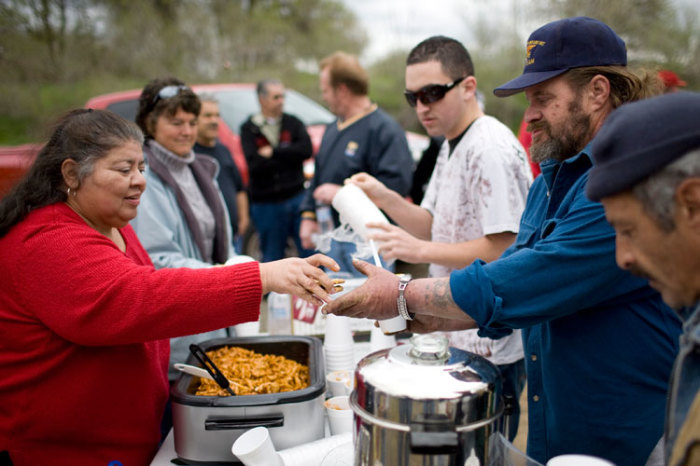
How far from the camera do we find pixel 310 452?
165 cm

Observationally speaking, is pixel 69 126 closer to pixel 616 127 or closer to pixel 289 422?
pixel 289 422

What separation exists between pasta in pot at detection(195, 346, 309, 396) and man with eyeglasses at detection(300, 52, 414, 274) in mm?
1788

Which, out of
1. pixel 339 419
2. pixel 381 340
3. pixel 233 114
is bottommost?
pixel 339 419

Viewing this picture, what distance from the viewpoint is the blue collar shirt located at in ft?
4.97

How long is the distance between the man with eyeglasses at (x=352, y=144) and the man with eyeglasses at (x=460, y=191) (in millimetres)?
1097

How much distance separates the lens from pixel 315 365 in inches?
79.4

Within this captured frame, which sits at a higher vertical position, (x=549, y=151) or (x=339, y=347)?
(x=549, y=151)

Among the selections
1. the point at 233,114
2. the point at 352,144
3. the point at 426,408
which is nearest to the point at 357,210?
the point at 426,408

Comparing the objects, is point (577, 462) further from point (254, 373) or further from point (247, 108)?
point (247, 108)

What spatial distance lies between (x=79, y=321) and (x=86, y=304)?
6cm

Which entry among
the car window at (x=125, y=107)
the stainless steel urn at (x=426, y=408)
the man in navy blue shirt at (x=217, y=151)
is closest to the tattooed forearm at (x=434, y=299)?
the stainless steel urn at (x=426, y=408)

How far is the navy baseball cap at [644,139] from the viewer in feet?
3.22

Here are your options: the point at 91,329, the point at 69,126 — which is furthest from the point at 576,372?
the point at 69,126

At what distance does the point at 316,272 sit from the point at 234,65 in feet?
48.3
